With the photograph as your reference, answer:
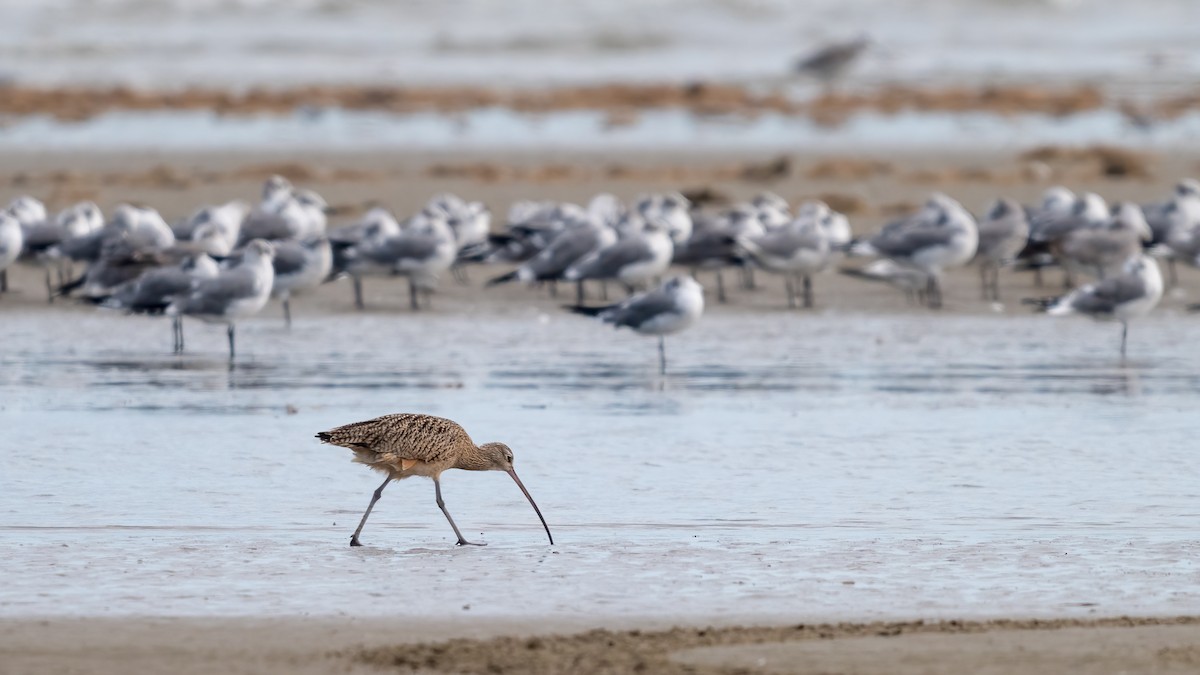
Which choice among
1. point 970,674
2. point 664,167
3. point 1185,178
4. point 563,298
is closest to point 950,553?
point 970,674

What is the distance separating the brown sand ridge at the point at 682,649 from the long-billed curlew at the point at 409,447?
1.89 m

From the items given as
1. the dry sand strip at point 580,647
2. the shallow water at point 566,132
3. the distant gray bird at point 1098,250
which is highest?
the shallow water at point 566,132

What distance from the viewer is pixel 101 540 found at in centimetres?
857

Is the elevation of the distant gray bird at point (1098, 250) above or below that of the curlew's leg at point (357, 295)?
above

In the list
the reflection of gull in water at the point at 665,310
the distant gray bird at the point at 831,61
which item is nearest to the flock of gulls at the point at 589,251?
the reflection of gull in water at the point at 665,310

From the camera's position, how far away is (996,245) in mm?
19891

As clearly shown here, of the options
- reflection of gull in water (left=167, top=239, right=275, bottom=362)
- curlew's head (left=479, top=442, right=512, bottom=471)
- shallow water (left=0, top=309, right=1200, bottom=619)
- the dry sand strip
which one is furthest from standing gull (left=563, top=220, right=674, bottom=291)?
the dry sand strip

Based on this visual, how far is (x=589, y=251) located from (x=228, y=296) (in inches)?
178

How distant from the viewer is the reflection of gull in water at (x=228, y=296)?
1593 centimetres

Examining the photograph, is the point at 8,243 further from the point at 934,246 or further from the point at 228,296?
the point at 934,246

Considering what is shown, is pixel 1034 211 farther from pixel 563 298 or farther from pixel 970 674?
pixel 970 674

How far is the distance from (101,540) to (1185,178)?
22688mm

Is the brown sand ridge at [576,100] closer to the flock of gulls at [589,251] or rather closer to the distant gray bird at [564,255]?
the flock of gulls at [589,251]

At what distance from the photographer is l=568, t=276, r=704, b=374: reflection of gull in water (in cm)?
1522
